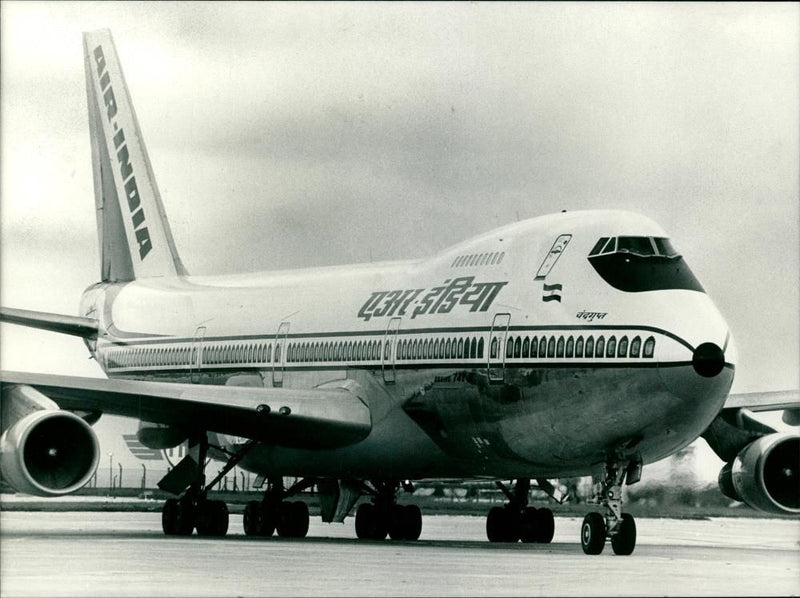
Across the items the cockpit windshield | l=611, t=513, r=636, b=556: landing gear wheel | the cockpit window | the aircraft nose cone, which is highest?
the cockpit window

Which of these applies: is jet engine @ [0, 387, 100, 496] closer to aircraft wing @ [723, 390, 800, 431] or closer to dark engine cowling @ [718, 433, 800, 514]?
dark engine cowling @ [718, 433, 800, 514]

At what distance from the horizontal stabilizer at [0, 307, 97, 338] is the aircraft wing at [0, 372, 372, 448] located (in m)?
5.60

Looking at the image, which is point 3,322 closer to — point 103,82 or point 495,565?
point 103,82

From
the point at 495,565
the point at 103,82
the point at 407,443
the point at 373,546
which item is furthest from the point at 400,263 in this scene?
the point at 103,82

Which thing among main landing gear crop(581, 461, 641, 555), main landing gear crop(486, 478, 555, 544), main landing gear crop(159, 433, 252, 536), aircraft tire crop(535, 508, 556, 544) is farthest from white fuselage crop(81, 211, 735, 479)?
aircraft tire crop(535, 508, 556, 544)

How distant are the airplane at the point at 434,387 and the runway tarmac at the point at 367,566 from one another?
89cm

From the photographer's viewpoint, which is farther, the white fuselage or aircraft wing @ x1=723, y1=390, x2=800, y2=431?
aircraft wing @ x1=723, y1=390, x2=800, y2=431

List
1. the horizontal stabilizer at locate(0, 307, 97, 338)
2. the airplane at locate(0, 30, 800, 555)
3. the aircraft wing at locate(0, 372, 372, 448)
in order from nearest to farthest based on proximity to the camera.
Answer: the airplane at locate(0, 30, 800, 555), the aircraft wing at locate(0, 372, 372, 448), the horizontal stabilizer at locate(0, 307, 97, 338)

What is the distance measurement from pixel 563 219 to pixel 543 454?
124 inches

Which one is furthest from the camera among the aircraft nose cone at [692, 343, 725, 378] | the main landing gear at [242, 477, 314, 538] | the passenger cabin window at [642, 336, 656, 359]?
the main landing gear at [242, 477, 314, 538]

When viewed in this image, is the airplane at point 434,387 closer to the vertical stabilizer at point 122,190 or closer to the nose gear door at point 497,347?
the nose gear door at point 497,347

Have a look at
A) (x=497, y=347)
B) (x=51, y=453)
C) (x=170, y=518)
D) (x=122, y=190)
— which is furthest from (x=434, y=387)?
(x=122, y=190)

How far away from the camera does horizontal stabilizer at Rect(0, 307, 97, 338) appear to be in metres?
27.9

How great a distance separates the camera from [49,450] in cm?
2016
